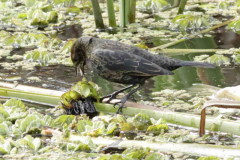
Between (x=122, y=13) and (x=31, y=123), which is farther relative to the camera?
(x=122, y=13)

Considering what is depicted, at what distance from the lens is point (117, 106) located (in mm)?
4414

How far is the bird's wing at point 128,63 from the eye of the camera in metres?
4.65

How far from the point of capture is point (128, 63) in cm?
470

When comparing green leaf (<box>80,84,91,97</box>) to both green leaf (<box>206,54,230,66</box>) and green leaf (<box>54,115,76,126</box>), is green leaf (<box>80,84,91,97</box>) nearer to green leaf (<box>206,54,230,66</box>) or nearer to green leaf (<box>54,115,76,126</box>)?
green leaf (<box>54,115,76,126</box>)

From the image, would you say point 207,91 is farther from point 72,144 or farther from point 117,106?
point 72,144

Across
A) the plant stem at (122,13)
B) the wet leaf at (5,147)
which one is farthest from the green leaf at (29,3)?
the wet leaf at (5,147)

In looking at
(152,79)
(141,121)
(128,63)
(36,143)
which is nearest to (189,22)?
(152,79)

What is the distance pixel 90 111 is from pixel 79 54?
0.74 meters

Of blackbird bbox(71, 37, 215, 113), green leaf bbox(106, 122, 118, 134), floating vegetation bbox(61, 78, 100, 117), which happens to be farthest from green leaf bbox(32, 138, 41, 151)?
blackbird bbox(71, 37, 215, 113)

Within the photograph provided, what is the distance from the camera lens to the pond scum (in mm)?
3621

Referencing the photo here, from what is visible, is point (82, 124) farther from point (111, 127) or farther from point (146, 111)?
point (146, 111)

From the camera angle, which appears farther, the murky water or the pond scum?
the murky water

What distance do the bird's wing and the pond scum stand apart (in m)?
0.26

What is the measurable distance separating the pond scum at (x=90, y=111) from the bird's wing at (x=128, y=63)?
0.84ft
